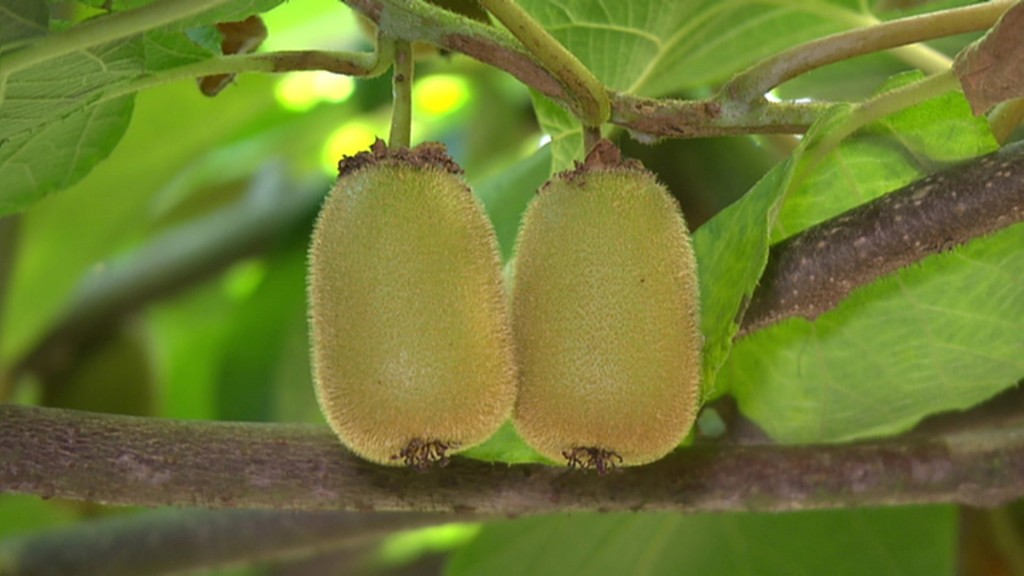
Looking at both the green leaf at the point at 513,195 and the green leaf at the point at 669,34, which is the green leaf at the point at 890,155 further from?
the green leaf at the point at 513,195

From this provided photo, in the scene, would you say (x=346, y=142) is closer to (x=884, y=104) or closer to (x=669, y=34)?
(x=669, y=34)

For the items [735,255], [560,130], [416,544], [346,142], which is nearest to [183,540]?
[560,130]

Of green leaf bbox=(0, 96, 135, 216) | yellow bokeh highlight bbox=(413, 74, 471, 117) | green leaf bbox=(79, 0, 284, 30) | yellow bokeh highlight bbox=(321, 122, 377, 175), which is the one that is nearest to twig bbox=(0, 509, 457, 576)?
green leaf bbox=(0, 96, 135, 216)

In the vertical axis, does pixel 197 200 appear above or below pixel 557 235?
above

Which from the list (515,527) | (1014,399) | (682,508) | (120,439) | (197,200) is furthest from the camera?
(197,200)

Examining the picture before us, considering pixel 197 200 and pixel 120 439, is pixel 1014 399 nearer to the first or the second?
pixel 120 439

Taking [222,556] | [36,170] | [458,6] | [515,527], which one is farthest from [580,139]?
[222,556]

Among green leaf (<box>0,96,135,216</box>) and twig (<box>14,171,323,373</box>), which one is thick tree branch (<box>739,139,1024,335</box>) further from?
twig (<box>14,171,323,373</box>)
